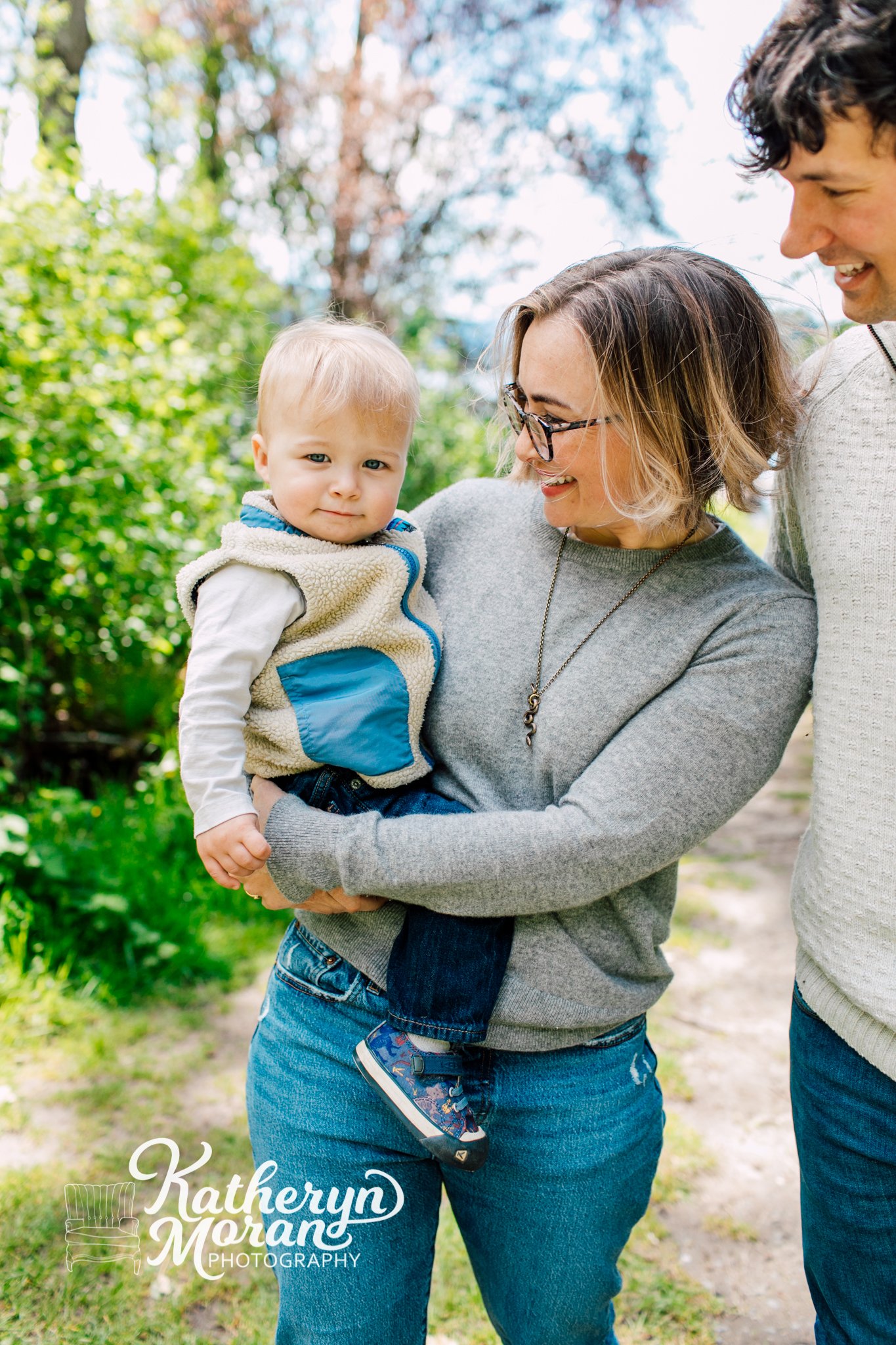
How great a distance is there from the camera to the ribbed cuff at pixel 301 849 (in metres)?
1.37

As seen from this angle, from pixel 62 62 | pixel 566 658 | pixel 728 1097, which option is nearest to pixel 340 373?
pixel 566 658

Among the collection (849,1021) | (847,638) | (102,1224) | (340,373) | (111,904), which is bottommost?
(102,1224)

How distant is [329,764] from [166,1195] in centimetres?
172

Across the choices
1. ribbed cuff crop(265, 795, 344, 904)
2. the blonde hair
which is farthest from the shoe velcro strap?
the blonde hair

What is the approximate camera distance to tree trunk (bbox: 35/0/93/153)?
6.11m

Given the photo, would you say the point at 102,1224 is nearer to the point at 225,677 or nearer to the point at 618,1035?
the point at 618,1035

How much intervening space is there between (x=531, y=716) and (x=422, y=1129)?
0.59m

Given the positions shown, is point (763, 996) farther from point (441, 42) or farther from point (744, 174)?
point (441, 42)

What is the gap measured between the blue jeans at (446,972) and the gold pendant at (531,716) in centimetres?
22

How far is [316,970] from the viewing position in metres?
1.50

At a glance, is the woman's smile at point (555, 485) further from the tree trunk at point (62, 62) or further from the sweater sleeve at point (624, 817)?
the tree trunk at point (62, 62)

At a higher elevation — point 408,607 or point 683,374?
point 683,374

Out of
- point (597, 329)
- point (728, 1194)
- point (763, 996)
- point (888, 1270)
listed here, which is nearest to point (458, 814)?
point (597, 329)

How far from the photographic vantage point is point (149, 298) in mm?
4137
